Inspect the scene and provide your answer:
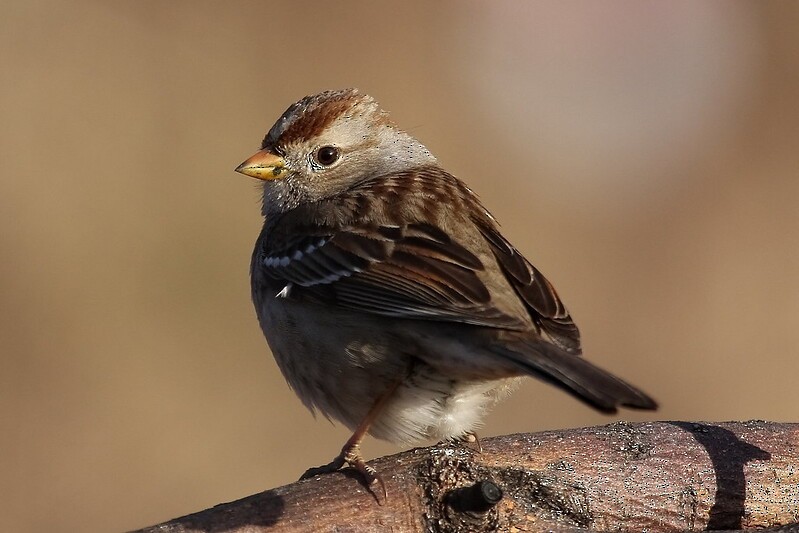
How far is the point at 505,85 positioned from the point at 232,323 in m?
5.53

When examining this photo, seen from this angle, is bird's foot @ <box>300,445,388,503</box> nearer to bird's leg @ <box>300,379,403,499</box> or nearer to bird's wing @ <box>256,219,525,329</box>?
bird's leg @ <box>300,379,403,499</box>

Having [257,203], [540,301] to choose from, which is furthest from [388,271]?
[257,203]

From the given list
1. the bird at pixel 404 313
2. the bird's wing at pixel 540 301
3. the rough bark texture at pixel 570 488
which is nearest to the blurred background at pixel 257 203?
the bird at pixel 404 313

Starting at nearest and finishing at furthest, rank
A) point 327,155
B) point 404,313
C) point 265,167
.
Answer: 1. point 404,313
2. point 265,167
3. point 327,155

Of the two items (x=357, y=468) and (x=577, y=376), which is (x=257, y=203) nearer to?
(x=357, y=468)

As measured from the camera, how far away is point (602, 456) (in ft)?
13.8

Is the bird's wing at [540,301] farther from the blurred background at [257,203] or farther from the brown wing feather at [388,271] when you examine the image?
the blurred background at [257,203]

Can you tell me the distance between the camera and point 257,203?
842cm

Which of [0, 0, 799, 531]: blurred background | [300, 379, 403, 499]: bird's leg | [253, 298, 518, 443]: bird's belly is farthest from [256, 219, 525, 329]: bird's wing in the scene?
[0, 0, 799, 531]: blurred background

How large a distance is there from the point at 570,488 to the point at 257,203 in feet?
15.8

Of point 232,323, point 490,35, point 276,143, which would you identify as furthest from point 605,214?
point 276,143

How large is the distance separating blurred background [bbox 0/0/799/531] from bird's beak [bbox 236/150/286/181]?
4090 millimetres

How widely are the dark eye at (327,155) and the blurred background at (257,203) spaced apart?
4045 millimetres

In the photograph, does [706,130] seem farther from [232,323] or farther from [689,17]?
[232,323]
